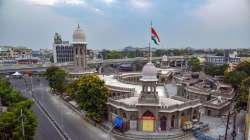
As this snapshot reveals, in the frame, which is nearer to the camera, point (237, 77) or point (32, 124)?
point (32, 124)

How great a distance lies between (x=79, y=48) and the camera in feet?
200

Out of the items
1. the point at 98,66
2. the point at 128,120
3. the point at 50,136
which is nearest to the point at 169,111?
the point at 128,120

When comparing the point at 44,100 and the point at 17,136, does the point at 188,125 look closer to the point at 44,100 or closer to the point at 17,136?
the point at 17,136

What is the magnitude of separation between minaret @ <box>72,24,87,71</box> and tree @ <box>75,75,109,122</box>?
→ 84.8 feet

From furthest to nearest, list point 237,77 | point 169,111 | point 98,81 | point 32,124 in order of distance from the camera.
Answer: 1. point 237,77
2. point 98,81
3. point 169,111
4. point 32,124

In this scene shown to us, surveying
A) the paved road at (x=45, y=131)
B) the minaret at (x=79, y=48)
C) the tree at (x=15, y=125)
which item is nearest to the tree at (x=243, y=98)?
the paved road at (x=45, y=131)

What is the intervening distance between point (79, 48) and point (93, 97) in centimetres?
2873

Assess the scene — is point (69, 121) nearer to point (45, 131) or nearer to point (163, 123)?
point (45, 131)

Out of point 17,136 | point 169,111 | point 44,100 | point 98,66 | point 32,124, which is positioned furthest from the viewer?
point 98,66

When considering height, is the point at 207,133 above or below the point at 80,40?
below

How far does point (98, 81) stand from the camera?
119 feet

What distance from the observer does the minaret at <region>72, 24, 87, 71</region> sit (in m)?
59.4

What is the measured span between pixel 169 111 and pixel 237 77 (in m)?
36.1

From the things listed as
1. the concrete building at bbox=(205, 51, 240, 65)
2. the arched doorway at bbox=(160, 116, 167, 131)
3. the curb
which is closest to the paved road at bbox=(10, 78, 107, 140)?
the curb
